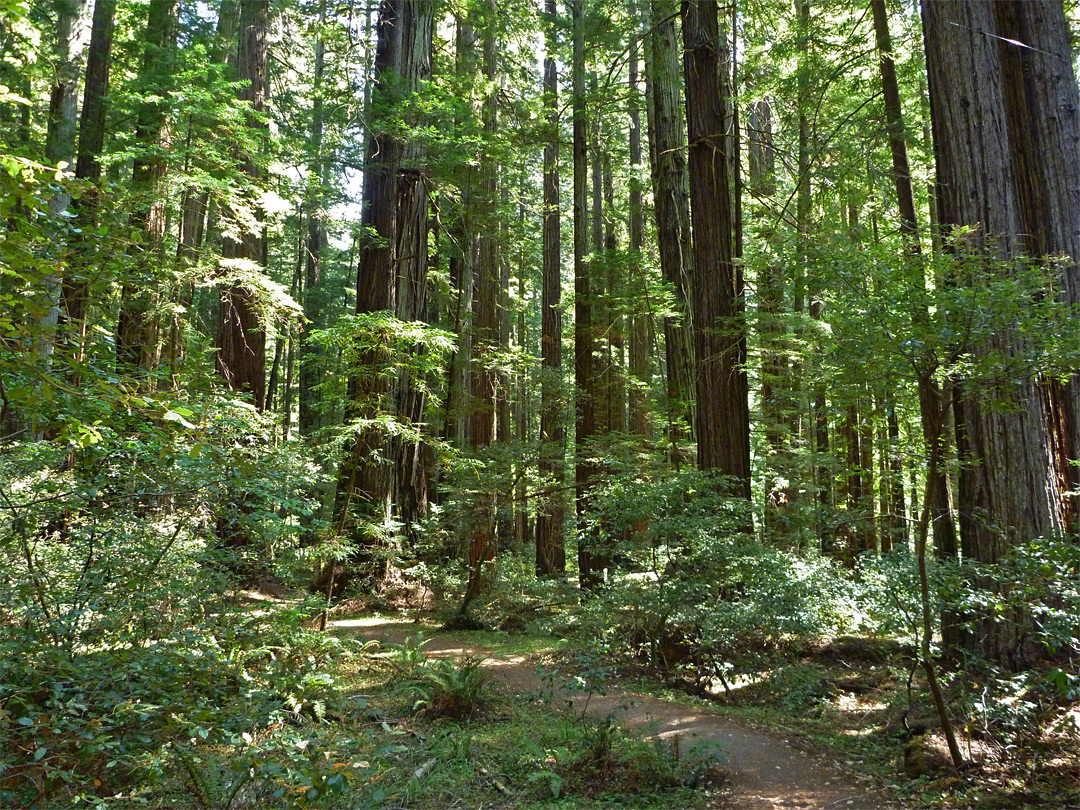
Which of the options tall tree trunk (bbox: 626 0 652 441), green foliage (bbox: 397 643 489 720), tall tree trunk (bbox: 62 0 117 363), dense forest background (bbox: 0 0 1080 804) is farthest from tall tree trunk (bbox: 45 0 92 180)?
green foliage (bbox: 397 643 489 720)

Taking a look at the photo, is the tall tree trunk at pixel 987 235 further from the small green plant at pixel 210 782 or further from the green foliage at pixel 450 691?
the small green plant at pixel 210 782

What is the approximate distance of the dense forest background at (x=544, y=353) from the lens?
4.44 metres

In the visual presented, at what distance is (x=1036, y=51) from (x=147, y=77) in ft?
37.1

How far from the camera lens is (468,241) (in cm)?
1445

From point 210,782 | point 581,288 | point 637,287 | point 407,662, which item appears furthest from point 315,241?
point 210,782

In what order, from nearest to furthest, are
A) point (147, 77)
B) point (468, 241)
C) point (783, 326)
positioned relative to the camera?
point (147, 77), point (783, 326), point (468, 241)

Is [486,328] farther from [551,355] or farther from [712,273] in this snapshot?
[712,273]

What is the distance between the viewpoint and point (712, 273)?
9.91 m

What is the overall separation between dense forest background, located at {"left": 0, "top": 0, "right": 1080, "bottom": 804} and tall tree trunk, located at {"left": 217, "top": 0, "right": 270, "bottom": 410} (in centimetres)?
7

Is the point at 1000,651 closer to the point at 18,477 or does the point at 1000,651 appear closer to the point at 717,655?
the point at 717,655

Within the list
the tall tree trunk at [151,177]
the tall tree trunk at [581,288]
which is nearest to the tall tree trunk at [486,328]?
the tall tree trunk at [581,288]

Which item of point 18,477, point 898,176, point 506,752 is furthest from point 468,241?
point 506,752

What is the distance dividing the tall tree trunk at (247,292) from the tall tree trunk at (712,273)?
745 cm

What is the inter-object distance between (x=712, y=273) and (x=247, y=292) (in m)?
8.03
